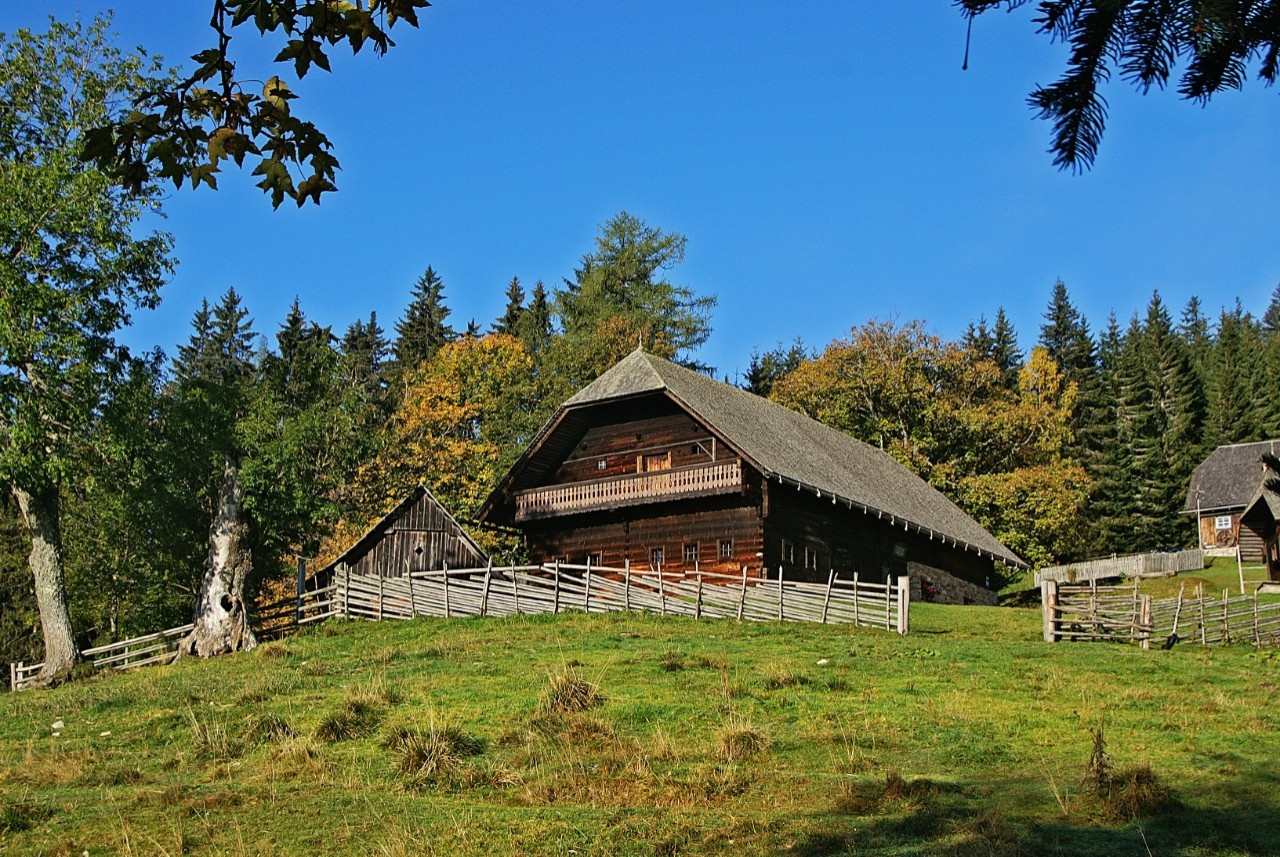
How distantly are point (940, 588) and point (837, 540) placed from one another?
7621 millimetres

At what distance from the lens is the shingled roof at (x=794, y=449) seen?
39250mm

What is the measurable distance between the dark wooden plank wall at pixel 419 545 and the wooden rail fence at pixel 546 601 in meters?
3.03

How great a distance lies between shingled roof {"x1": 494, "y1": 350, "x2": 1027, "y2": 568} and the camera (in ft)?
129

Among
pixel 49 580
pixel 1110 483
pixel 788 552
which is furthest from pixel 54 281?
pixel 1110 483

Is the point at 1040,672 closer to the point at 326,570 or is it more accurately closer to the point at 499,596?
the point at 499,596

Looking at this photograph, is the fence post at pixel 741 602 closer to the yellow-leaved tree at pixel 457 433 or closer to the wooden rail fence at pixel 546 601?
the wooden rail fence at pixel 546 601

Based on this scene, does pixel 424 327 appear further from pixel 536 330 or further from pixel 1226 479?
pixel 1226 479

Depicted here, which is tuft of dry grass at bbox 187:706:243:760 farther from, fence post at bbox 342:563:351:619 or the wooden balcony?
the wooden balcony

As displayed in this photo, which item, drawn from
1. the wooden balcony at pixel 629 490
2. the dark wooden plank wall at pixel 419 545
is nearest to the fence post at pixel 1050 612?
the wooden balcony at pixel 629 490

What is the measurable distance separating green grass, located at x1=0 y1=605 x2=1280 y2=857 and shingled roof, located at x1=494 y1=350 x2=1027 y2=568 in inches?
531

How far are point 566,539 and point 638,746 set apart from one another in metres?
27.7

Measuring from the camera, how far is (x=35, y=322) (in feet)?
101

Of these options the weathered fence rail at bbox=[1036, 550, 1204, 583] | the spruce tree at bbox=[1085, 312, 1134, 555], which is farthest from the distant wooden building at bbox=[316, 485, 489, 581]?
the spruce tree at bbox=[1085, 312, 1134, 555]

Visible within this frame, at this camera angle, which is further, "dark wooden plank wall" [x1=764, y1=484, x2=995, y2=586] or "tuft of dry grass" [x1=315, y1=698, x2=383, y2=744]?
"dark wooden plank wall" [x1=764, y1=484, x2=995, y2=586]
